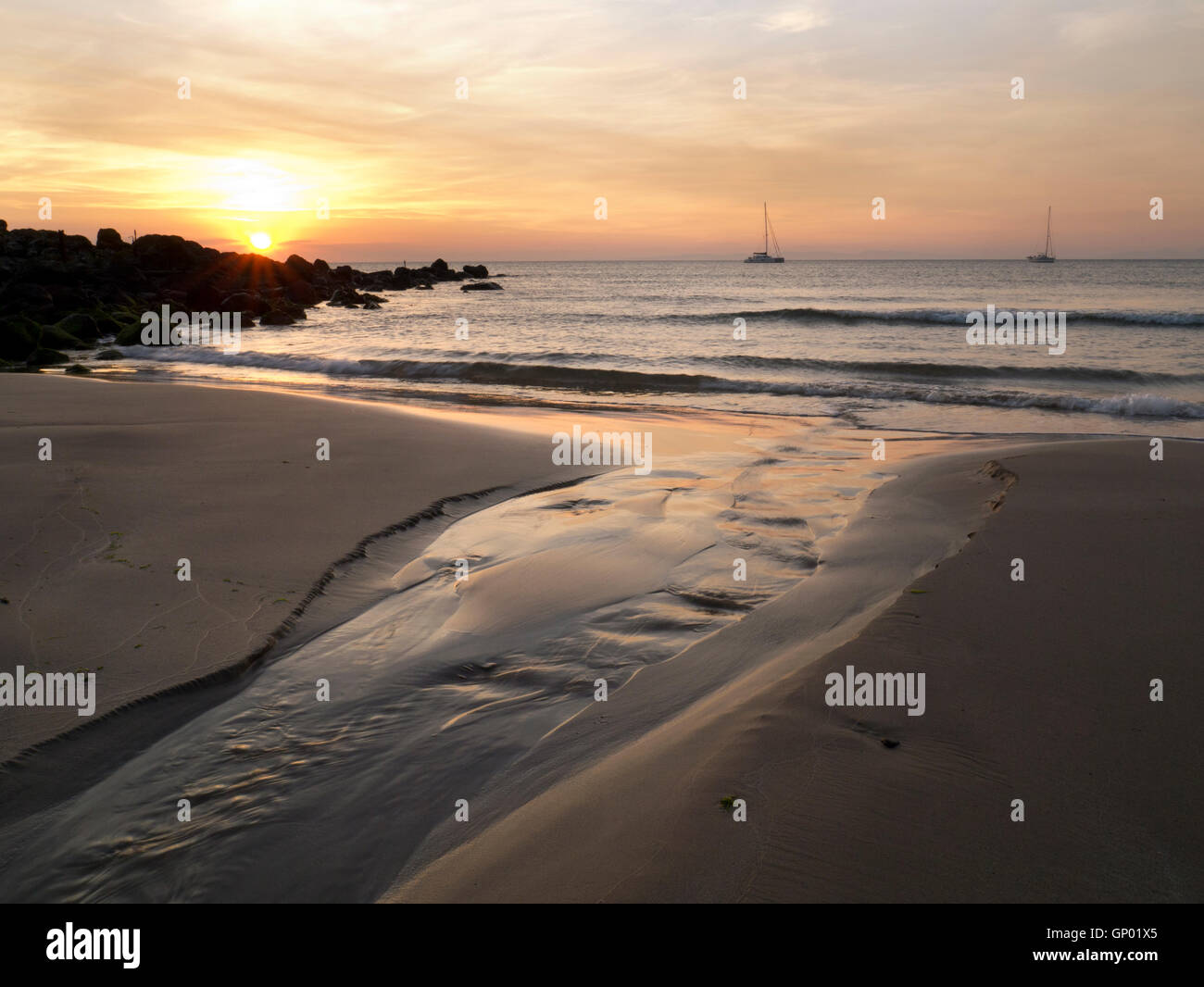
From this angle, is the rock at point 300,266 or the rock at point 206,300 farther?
the rock at point 300,266

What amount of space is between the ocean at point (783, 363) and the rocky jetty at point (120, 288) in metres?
A: 2.64

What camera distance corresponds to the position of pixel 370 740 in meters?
3.46

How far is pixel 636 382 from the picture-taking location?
17828 millimetres

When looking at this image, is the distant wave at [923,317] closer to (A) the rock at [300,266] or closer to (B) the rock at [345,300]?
(B) the rock at [345,300]

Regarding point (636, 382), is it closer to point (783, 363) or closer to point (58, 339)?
point (783, 363)

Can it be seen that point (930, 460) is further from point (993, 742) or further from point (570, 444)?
point (993, 742)

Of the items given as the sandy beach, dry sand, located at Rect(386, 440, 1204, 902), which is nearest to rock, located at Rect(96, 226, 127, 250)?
the sandy beach

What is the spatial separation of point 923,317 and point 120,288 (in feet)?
120

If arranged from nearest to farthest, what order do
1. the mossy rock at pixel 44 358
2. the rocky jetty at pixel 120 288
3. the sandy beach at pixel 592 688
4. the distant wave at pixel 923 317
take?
1. the sandy beach at pixel 592 688
2. the mossy rock at pixel 44 358
3. the rocky jetty at pixel 120 288
4. the distant wave at pixel 923 317

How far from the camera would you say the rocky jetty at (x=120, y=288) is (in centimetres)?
2388

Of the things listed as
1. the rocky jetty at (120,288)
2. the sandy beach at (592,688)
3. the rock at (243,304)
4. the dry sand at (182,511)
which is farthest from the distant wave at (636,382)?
the rock at (243,304)

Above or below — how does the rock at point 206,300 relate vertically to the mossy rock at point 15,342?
above

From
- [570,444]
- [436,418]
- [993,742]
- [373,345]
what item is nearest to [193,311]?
[373,345]
